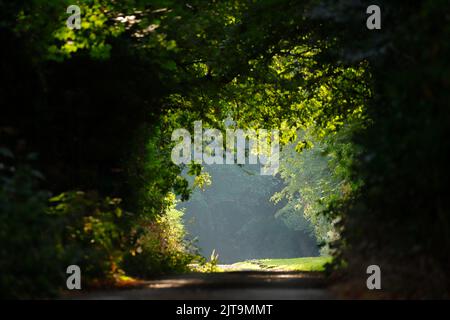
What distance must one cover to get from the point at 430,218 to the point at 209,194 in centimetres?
8990

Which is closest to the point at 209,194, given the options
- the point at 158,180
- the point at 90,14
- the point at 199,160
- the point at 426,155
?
the point at 199,160

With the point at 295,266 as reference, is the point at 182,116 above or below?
above

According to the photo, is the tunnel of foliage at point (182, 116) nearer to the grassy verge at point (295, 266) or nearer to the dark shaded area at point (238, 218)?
the grassy verge at point (295, 266)

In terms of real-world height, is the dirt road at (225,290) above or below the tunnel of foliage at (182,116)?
below

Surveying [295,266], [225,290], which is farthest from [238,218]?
[225,290]

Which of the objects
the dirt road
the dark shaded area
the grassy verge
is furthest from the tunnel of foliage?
the dark shaded area

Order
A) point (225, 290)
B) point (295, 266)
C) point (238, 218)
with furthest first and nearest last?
1. point (238, 218)
2. point (295, 266)
3. point (225, 290)

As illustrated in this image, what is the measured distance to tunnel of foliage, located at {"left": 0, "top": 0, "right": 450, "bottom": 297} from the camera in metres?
9.75

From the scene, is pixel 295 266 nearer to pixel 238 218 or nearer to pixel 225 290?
pixel 225 290

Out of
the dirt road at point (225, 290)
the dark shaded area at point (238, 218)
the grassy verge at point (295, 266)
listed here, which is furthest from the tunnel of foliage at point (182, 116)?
the dark shaded area at point (238, 218)

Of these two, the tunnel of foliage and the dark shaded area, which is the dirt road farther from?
the dark shaded area

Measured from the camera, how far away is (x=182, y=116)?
1028 inches

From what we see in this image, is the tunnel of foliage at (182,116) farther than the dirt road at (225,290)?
No

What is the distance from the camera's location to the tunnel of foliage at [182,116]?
32.0ft
